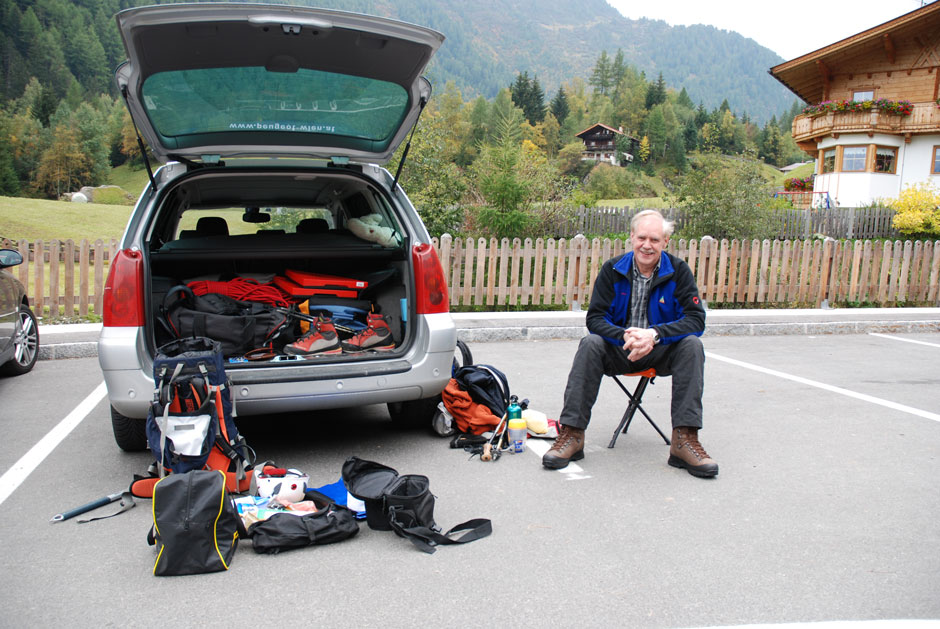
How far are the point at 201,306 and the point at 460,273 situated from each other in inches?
236

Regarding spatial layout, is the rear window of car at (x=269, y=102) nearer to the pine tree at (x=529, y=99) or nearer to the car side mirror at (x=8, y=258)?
the car side mirror at (x=8, y=258)

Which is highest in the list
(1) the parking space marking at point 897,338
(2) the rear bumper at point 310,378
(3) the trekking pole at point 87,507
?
(2) the rear bumper at point 310,378

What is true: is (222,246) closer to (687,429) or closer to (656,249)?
(656,249)

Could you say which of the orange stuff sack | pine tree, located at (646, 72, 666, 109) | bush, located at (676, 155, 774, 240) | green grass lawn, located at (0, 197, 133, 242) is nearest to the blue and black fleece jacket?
the orange stuff sack

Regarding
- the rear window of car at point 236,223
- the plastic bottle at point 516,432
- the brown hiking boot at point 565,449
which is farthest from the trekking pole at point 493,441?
the rear window of car at point 236,223

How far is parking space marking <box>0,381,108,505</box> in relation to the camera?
375cm

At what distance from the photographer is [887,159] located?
33219 millimetres

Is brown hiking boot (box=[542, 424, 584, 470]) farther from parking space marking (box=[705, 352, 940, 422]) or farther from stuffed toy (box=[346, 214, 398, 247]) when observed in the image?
parking space marking (box=[705, 352, 940, 422])

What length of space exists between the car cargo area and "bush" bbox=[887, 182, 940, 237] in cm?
2651

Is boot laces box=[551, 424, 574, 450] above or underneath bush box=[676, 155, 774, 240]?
underneath

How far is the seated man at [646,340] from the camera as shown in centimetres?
409

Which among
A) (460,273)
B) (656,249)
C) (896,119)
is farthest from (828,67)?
(656,249)

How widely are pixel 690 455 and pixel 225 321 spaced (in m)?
2.81

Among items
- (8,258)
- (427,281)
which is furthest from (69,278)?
(427,281)
